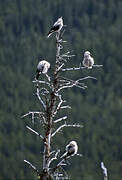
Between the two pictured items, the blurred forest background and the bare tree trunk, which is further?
the blurred forest background

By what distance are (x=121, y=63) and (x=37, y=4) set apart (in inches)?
1111

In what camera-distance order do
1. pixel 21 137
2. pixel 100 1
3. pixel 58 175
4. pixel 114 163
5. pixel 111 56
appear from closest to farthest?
1. pixel 58 175
2. pixel 114 163
3. pixel 21 137
4. pixel 111 56
5. pixel 100 1

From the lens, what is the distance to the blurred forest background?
123312mm

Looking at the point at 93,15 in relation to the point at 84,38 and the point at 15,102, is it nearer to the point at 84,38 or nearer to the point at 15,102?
the point at 84,38

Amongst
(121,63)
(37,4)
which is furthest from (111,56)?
(37,4)

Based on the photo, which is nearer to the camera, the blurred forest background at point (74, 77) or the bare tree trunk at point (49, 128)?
the bare tree trunk at point (49, 128)

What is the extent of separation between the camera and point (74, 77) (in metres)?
137

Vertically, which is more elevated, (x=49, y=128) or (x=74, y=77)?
(x=74, y=77)

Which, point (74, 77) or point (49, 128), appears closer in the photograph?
point (49, 128)

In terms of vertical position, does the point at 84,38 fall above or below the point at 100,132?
above

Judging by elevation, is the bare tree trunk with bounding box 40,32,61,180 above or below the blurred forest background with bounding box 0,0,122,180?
below

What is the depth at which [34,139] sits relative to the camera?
419 feet

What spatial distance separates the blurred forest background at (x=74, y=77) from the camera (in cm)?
12331

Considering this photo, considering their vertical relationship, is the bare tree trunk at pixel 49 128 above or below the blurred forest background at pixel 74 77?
below
